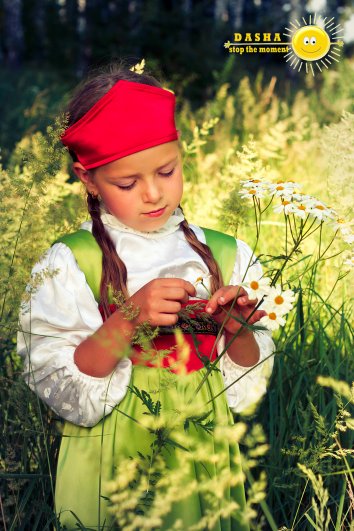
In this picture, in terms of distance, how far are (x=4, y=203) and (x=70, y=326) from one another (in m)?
0.34

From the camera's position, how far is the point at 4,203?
169 centimetres

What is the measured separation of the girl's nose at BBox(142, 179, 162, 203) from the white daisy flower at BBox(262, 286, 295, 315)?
1.40ft

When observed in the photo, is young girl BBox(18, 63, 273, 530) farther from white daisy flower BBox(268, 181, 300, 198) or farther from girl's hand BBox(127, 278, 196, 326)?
white daisy flower BBox(268, 181, 300, 198)

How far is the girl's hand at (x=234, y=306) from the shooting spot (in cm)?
153

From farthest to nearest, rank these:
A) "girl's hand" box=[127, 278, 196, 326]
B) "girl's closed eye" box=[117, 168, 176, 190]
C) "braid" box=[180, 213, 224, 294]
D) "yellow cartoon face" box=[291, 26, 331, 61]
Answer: "yellow cartoon face" box=[291, 26, 331, 61] < "braid" box=[180, 213, 224, 294] < "girl's closed eye" box=[117, 168, 176, 190] < "girl's hand" box=[127, 278, 196, 326]

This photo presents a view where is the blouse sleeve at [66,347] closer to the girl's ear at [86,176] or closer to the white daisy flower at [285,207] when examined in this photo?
the girl's ear at [86,176]

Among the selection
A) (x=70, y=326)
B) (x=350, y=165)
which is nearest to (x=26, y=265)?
(x=70, y=326)

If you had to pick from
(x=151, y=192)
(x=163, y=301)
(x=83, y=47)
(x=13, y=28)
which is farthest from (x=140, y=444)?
(x=13, y=28)

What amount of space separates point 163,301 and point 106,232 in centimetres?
38

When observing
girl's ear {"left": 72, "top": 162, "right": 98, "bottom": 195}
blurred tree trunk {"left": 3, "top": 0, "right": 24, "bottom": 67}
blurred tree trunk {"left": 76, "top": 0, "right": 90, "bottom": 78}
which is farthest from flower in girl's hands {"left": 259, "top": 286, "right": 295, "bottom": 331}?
blurred tree trunk {"left": 3, "top": 0, "right": 24, "bottom": 67}

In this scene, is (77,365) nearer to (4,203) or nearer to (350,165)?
(4,203)

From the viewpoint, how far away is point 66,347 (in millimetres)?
1695

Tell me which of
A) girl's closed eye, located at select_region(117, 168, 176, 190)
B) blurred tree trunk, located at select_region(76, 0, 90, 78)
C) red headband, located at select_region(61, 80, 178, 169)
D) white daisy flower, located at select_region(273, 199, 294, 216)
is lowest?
white daisy flower, located at select_region(273, 199, 294, 216)

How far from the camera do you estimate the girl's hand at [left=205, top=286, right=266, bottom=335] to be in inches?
60.2
